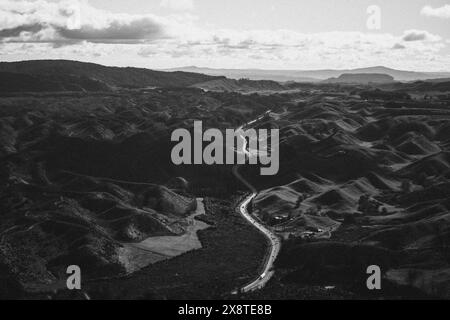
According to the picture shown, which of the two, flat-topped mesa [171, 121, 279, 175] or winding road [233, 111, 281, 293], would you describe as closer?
winding road [233, 111, 281, 293]

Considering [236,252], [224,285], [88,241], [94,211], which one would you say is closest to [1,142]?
[94,211]

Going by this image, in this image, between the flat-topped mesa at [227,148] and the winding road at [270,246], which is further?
the flat-topped mesa at [227,148]

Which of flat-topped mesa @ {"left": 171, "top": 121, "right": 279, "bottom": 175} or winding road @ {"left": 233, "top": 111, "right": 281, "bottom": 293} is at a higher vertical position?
flat-topped mesa @ {"left": 171, "top": 121, "right": 279, "bottom": 175}

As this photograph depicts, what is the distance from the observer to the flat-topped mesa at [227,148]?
143875 mm

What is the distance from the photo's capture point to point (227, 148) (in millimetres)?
153250

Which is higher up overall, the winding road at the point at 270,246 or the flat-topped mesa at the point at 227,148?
the flat-topped mesa at the point at 227,148

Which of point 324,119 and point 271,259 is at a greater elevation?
point 324,119

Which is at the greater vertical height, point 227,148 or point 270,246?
point 227,148

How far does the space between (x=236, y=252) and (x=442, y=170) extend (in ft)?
221

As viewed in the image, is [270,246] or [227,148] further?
[227,148]

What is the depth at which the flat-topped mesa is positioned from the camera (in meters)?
144

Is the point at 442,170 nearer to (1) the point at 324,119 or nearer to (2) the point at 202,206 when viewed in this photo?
(2) the point at 202,206
